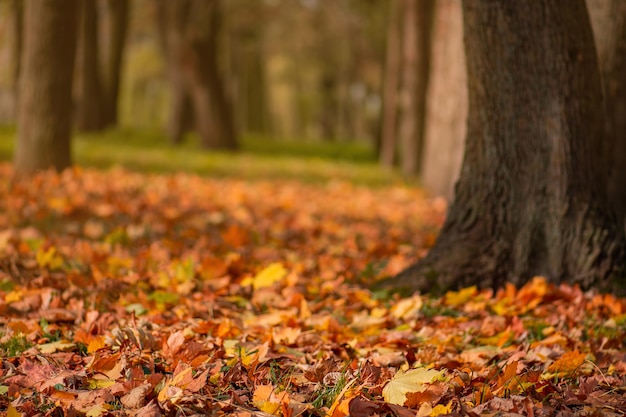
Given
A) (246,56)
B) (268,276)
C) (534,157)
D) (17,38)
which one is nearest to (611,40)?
(534,157)

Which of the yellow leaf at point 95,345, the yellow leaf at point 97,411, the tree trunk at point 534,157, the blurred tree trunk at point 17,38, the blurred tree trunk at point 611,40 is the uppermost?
the blurred tree trunk at point 17,38

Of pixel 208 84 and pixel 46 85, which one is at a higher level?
pixel 208 84

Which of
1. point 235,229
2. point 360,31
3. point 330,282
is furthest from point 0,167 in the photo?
point 360,31

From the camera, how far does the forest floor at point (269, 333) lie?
8.16ft

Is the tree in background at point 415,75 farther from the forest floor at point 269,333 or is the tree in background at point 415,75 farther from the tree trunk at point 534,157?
the tree trunk at point 534,157

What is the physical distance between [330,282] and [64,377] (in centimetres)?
204

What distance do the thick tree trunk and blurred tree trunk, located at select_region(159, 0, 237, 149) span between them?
2.14m

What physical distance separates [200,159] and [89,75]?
587 cm

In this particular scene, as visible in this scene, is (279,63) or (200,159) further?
(279,63)

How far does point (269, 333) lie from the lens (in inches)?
127

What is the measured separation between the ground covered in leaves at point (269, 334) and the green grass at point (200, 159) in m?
5.67

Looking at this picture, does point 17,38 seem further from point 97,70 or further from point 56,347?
point 56,347

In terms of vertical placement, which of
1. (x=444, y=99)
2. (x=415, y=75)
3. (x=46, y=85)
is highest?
(x=415, y=75)

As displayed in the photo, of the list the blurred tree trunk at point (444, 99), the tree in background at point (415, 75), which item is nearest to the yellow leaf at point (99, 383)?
the blurred tree trunk at point (444, 99)
